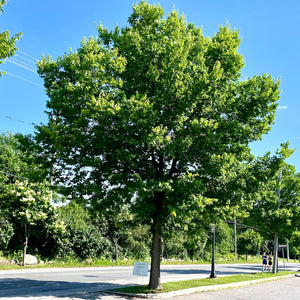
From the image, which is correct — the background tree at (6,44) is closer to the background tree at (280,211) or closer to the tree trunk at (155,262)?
the tree trunk at (155,262)

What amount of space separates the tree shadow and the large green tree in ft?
9.17

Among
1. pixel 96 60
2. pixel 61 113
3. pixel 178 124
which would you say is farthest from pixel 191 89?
pixel 61 113

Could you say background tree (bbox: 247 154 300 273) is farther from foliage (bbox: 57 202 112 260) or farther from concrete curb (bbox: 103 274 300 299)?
foliage (bbox: 57 202 112 260)

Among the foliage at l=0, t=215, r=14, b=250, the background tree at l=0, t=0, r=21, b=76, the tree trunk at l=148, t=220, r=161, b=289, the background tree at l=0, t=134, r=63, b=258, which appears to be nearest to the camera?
the background tree at l=0, t=0, r=21, b=76

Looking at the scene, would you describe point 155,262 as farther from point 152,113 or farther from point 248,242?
point 248,242

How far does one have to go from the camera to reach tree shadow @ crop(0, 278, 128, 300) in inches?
451

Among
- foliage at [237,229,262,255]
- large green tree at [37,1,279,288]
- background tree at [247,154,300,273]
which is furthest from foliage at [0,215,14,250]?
foliage at [237,229,262,255]

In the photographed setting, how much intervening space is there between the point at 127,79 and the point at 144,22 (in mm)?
2616

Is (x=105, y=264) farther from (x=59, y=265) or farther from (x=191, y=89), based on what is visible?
(x=191, y=89)

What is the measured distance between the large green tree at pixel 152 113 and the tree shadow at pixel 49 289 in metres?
2.80


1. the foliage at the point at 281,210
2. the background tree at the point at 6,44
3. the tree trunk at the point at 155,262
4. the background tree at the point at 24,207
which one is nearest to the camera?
the background tree at the point at 6,44

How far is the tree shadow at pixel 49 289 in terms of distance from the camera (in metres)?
11.4

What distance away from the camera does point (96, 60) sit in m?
11.3

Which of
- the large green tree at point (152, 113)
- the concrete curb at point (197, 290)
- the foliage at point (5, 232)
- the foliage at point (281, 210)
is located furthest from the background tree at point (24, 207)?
the foliage at point (281, 210)
